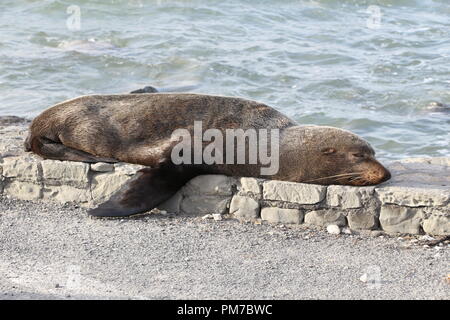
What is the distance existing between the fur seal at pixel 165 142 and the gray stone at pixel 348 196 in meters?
0.18

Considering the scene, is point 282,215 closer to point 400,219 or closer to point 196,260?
point 400,219

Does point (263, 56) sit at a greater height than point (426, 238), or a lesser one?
lesser

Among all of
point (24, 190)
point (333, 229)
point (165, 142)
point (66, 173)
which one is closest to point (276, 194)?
point (333, 229)

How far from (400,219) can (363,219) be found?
324 mm

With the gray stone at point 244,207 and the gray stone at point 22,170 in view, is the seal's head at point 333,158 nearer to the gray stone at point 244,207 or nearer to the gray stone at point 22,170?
the gray stone at point 244,207

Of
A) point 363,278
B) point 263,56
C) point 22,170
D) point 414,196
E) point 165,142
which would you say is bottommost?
point 263,56

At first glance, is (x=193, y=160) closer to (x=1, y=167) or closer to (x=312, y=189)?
(x=312, y=189)

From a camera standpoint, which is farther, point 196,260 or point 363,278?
point 196,260

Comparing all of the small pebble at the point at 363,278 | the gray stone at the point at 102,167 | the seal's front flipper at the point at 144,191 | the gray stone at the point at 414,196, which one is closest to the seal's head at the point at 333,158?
the gray stone at the point at 414,196

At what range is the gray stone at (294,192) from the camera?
7.55m

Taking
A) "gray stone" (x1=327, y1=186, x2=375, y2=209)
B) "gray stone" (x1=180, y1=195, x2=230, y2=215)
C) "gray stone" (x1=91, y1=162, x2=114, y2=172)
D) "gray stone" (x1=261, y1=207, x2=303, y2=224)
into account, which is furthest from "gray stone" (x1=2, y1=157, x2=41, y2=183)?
"gray stone" (x1=327, y1=186, x2=375, y2=209)

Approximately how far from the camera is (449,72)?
16.8m

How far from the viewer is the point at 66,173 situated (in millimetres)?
8070

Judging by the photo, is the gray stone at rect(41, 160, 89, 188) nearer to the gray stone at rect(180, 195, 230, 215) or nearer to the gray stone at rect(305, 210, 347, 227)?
the gray stone at rect(180, 195, 230, 215)
